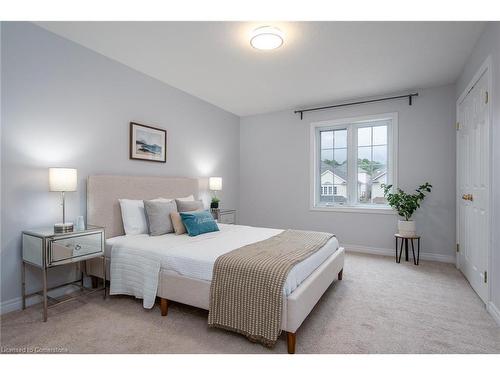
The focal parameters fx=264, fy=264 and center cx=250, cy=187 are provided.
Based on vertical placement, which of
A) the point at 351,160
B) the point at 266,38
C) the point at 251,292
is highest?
the point at 266,38

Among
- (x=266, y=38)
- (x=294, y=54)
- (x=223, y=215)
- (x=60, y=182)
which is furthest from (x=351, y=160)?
(x=60, y=182)

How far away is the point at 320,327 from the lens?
2033 millimetres

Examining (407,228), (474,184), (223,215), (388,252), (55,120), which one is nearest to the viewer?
(55,120)

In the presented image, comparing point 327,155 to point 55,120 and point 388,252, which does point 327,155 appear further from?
point 55,120

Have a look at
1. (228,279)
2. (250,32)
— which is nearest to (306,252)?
(228,279)

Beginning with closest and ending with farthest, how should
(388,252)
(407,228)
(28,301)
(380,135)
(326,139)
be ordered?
(28,301), (407,228), (388,252), (380,135), (326,139)

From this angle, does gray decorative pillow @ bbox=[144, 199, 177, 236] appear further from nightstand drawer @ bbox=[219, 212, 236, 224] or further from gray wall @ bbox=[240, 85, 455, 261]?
gray wall @ bbox=[240, 85, 455, 261]

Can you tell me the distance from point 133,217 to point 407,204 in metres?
3.60

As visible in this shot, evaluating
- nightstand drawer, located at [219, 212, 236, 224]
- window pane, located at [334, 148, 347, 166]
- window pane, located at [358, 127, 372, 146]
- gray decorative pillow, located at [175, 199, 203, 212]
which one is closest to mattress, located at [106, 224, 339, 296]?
gray decorative pillow, located at [175, 199, 203, 212]

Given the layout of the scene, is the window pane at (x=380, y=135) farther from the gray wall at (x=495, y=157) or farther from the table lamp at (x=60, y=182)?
the table lamp at (x=60, y=182)

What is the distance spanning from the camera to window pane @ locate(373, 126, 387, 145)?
4305 mm

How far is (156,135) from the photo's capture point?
3.58m

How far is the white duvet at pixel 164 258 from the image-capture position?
2094 millimetres
